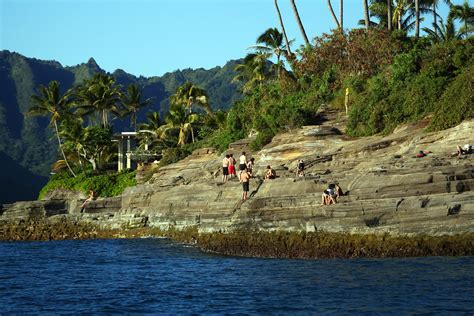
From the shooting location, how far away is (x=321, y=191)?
33312 mm

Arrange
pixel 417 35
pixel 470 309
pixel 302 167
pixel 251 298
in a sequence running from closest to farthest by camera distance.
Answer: pixel 470 309
pixel 251 298
pixel 302 167
pixel 417 35

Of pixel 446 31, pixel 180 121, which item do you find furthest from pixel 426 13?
pixel 180 121

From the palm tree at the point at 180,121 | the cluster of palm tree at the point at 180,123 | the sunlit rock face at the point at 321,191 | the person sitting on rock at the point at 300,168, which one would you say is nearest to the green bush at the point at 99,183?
the cluster of palm tree at the point at 180,123

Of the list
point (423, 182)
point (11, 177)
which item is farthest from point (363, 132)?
point (11, 177)

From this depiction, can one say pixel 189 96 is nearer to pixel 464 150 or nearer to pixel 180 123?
pixel 180 123

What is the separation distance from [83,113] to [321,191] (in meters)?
47.2

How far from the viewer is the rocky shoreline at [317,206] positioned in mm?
28125

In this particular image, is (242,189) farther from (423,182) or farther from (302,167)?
(423,182)

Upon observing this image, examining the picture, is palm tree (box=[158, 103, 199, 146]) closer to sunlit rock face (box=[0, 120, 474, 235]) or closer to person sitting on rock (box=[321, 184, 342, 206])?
sunlit rock face (box=[0, 120, 474, 235])

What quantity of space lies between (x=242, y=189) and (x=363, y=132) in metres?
11.0

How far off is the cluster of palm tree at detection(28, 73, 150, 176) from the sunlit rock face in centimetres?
1499

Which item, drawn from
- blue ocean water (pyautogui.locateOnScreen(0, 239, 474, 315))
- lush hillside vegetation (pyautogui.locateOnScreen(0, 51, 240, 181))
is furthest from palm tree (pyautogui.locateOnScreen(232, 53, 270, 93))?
lush hillside vegetation (pyautogui.locateOnScreen(0, 51, 240, 181))

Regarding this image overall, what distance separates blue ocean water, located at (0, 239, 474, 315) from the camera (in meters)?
20.7

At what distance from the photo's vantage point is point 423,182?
2964cm
